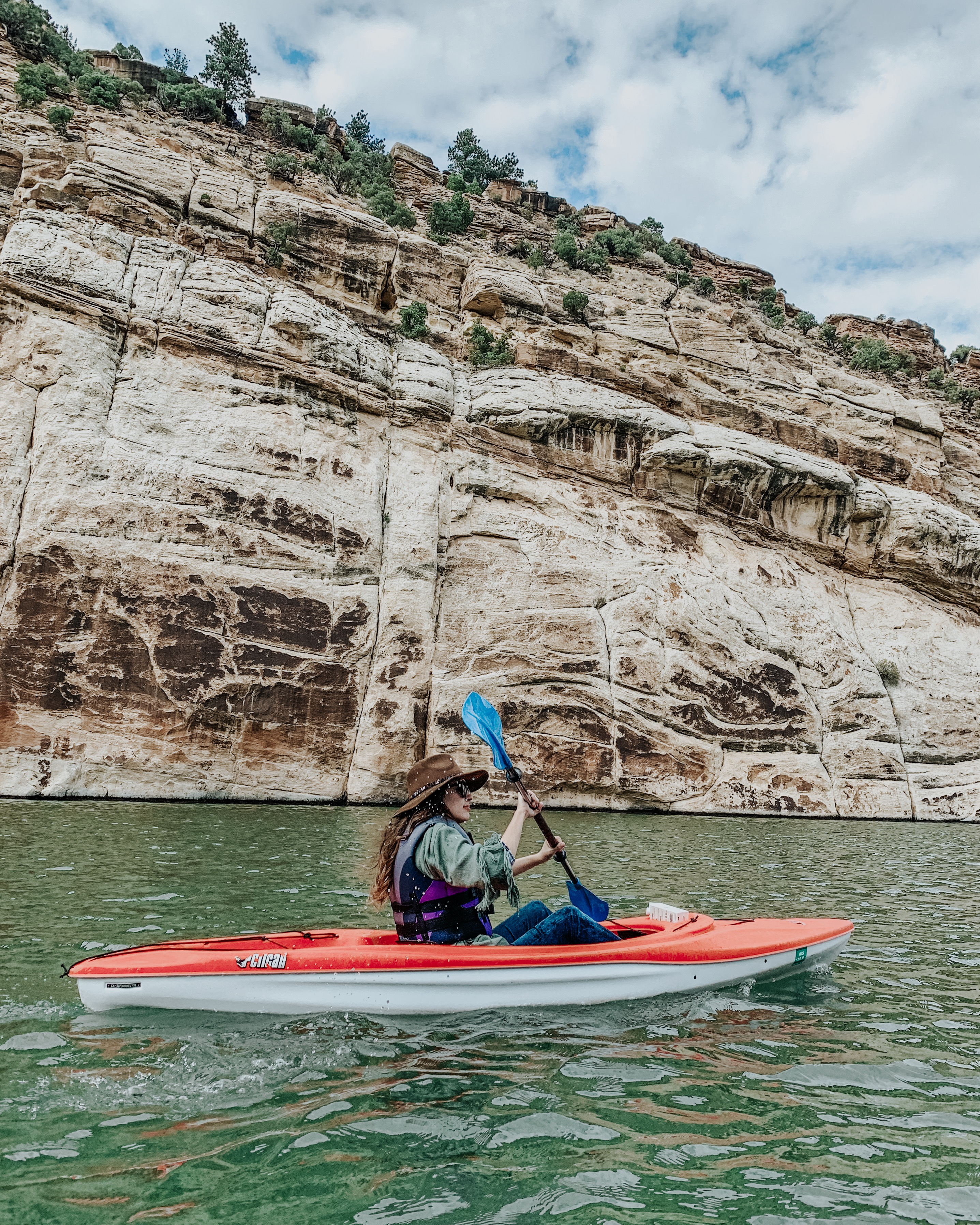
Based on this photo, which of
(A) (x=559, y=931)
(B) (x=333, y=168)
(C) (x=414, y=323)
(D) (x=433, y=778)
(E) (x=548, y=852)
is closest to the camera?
(D) (x=433, y=778)

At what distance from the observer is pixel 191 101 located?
100 feet

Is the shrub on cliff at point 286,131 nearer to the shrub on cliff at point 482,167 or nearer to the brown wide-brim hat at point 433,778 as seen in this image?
the shrub on cliff at point 482,167

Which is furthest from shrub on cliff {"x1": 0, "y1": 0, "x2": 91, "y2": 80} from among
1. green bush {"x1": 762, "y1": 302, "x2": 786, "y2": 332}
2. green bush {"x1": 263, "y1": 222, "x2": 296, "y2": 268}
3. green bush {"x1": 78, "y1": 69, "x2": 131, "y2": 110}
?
green bush {"x1": 762, "y1": 302, "x2": 786, "y2": 332}

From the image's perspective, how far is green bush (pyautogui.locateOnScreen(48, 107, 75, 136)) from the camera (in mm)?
22406

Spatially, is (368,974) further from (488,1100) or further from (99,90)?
(99,90)

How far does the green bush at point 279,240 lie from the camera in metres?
22.2

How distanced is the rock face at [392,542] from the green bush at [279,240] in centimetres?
31

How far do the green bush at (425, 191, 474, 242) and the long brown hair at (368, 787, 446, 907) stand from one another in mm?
29286

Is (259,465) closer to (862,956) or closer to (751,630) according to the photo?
(751,630)

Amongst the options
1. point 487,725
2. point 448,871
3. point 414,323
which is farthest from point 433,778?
point 414,323

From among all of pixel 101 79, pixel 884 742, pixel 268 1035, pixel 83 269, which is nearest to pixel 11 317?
pixel 83 269

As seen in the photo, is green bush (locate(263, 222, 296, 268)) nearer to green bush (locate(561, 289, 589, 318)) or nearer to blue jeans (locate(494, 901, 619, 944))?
green bush (locate(561, 289, 589, 318))

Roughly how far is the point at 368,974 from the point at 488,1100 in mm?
1327

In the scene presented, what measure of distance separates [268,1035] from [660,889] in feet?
17.6
